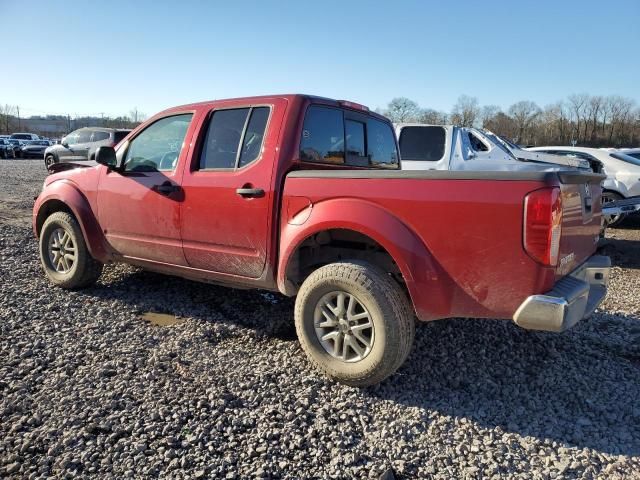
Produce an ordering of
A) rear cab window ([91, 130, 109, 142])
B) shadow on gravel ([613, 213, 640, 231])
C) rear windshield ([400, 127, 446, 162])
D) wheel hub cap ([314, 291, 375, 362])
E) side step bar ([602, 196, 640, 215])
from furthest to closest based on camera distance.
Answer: rear cab window ([91, 130, 109, 142]) < shadow on gravel ([613, 213, 640, 231]) < rear windshield ([400, 127, 446, 162]) < side step bar ([602, 196, 640, 215]) < wheel hub cap ([314, 291, 375, 362])

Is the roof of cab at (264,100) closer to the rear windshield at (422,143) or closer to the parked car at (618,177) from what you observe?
the rear windshield at (422,143)

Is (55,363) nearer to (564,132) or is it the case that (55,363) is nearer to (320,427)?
(320,427)

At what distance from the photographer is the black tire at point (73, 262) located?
4.99 m

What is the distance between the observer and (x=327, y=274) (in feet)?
10.9

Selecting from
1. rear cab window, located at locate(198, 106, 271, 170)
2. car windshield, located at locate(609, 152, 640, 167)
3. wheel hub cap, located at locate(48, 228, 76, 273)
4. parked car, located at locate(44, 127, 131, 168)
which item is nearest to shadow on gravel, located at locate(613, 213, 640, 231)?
car windshield, located at locate(609, 152, 640, 167)

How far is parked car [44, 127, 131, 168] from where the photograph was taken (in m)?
18.9

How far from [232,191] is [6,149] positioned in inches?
1435

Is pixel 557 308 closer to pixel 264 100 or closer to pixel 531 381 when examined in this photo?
pixel 531 381

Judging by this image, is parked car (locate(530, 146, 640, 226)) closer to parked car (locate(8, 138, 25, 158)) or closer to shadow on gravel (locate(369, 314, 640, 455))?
shadow on gravel (locate(369, 314, 640, 455))

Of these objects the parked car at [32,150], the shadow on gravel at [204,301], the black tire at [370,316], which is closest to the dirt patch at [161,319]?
the shadow on gravel at [204,301]

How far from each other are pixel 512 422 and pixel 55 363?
3.10 metres

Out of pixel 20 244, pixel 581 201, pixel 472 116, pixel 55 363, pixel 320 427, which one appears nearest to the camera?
pixel 320 427

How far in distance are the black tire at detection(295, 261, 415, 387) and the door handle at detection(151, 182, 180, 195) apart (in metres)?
1.54

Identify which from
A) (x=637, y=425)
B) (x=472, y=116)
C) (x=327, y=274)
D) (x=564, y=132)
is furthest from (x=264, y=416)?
(x=564, y=132)
